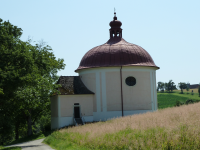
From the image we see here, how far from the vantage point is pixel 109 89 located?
30312 mm

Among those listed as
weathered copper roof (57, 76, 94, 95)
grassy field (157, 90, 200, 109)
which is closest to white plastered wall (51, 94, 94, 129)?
weathered copper roof (57, 76, 94, 95)

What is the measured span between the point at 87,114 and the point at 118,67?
21.3 feet

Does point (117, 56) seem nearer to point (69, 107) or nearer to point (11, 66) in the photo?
point (69, 107)

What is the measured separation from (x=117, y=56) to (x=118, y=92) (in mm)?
4249

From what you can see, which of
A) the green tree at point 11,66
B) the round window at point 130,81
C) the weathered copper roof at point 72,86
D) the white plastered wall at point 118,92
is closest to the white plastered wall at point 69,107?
the weathered copper roof at point 72,86

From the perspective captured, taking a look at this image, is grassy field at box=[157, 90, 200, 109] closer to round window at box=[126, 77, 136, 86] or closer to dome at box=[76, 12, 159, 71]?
dome at box=[76, 12, 159, 71]

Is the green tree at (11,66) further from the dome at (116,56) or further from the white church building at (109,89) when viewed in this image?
the dome at (116,56)

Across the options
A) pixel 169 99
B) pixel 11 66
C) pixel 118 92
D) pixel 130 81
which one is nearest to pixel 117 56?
pixel 130 81

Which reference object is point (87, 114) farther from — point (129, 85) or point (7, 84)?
point (7, 84)

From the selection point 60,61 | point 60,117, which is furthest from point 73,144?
point 60,61

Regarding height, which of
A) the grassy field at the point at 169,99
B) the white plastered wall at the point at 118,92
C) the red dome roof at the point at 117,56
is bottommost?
the grassy field at the point at 169,99

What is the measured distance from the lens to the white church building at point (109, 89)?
97.2 feet

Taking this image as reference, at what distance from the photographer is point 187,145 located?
9242mm

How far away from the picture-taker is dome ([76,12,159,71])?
1204 inches
